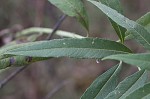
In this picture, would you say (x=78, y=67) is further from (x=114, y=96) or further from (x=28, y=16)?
(x=114, y=96)

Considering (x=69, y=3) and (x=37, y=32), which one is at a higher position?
(x=69, y=3)

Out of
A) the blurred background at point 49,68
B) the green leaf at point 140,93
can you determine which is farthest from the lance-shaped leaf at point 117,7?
the blurred background at point 49,68

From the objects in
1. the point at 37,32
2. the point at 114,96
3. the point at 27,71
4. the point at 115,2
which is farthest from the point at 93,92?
the point at 27,71

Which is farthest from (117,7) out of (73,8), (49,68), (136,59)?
(49,68)

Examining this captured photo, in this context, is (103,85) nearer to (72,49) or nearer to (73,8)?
(72,49)

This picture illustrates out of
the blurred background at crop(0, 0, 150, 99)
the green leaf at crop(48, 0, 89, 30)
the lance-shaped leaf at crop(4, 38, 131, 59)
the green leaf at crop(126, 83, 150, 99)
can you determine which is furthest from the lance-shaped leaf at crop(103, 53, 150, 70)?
the blurred background at crop(0, 0, 150, 99)

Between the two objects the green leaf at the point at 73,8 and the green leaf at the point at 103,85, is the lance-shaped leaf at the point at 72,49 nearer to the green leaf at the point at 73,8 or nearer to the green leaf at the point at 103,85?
the green leaf at the point at 103,85

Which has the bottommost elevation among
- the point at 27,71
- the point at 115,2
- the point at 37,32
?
the point at 27,71
